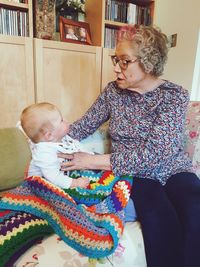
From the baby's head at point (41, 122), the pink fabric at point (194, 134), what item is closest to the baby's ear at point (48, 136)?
the baby's head at point (41, 122)

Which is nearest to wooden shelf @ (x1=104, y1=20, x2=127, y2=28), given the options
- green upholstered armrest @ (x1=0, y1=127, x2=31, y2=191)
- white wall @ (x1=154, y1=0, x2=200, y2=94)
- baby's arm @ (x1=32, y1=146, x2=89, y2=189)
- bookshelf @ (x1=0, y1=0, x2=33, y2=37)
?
white wall @ (x1=154, y1=0, x2=200, y2=94)

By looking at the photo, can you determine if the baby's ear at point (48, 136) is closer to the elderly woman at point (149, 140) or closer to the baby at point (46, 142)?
the baby at point (46, 142)

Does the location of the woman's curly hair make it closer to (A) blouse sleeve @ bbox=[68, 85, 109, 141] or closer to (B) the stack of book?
(A) blouse sleeve @ bbox=[68, 85, 109, 141]

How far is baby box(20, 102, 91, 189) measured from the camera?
2.98ft

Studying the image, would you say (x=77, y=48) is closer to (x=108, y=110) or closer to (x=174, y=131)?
(x=108, y=110)

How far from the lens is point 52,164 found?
3.04 feet

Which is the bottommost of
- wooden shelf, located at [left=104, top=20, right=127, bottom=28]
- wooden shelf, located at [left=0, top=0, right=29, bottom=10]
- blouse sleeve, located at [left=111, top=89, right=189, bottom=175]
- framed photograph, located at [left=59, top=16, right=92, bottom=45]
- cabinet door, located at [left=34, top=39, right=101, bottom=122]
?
blouse sleeve, located at [left=111, top=89, right=189, bottom=175]

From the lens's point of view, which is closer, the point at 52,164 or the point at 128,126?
the point at 52,164

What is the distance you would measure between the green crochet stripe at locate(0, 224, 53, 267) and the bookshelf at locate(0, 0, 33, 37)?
5.16 ft

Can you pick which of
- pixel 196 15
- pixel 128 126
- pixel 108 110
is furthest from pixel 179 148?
pixel 196 15

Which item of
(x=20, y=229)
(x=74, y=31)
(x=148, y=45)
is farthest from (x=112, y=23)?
(x=20, y=229)

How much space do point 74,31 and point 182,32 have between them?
0.95 m

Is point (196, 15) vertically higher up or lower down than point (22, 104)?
higher up

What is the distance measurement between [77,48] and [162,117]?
127 cm
